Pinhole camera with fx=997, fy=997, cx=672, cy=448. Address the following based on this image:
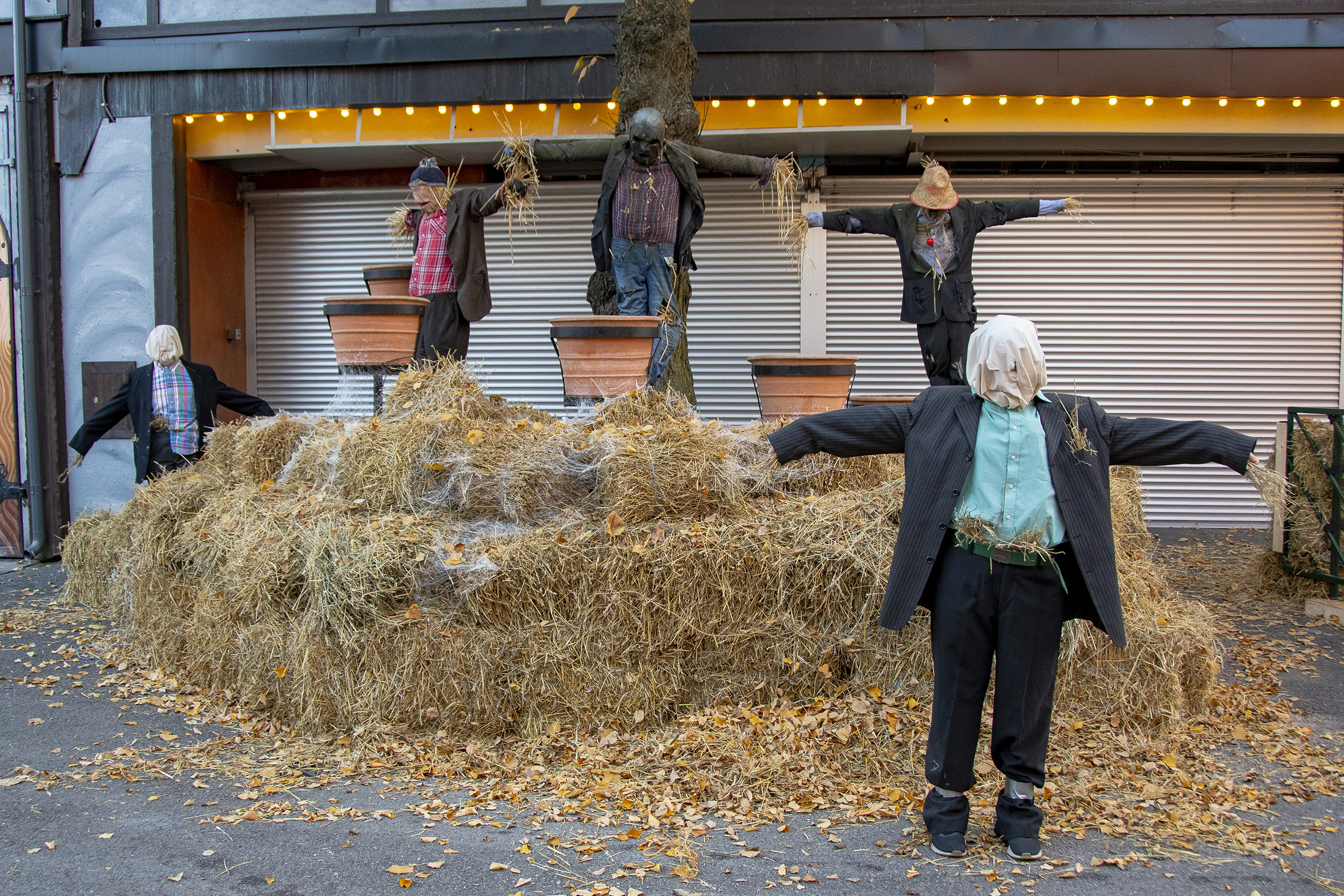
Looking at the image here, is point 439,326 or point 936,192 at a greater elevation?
point 936,192

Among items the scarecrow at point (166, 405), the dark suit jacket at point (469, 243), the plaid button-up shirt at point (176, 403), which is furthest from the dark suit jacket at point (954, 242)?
the plaid button-up shirt at point (176, 403)

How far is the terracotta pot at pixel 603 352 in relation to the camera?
5.48 m

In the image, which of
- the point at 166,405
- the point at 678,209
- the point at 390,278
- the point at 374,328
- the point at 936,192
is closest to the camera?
the point at 374,328

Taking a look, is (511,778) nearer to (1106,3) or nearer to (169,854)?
(169,854)

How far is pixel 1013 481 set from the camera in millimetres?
3139

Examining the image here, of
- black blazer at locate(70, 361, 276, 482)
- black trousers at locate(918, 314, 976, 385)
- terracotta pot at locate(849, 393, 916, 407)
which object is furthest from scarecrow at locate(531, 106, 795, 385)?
black blazer at locate(70, 361, 276, 482)

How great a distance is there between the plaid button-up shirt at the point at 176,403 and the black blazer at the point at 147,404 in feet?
0.10

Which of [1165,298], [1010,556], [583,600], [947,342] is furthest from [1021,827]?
[1165,298]

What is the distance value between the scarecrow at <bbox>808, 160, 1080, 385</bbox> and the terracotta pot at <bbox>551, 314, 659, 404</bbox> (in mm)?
1683

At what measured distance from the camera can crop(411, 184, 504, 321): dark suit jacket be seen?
641cm

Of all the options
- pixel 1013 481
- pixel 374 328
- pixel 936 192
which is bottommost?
pixel 1013 481

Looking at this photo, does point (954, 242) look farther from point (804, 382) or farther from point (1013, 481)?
point (1013, 481)

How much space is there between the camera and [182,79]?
8422 mm

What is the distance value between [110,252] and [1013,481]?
318 inches
